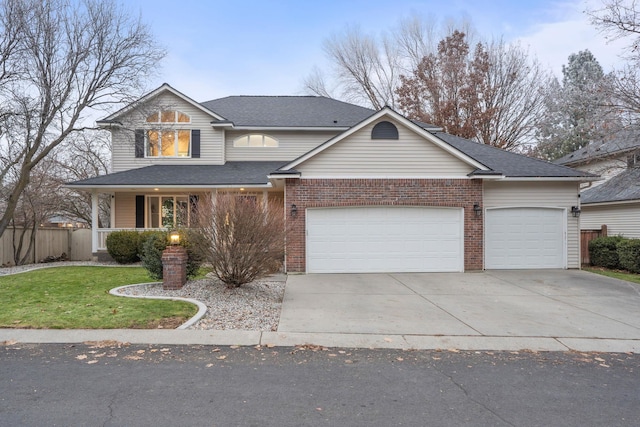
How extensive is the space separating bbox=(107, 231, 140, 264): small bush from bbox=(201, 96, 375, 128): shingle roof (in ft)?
21.7

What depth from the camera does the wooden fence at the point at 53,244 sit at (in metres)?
14.5

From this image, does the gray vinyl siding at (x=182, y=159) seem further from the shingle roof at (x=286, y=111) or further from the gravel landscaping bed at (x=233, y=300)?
the gravel landscaping bed at (x=233, y=300)

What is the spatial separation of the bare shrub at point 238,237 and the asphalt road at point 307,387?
3004 millimetres

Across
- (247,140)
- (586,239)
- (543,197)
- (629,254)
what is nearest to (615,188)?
(586,239)

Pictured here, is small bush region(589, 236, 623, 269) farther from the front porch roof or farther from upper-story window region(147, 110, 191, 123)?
upper-story window region(147, 110, 191, 123)

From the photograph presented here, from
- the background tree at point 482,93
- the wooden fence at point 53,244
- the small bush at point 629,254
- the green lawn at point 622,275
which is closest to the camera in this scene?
the green lawn at point 622,275

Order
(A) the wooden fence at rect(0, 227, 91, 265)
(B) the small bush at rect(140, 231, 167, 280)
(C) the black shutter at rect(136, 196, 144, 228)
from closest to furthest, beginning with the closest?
(B) the small bush at rect(140, 231, 167, 280) → (A) the wooden fence at rect(0, 227, 91, 265) → (C) the black shutter at rect(136, 196, 144, 228)

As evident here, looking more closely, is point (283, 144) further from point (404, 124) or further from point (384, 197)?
point (384, 197)

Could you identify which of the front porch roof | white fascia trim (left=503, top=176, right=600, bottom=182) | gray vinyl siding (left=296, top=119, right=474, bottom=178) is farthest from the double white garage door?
the front porch roof

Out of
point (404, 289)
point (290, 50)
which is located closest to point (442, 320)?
point (404, 289)

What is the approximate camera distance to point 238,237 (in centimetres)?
789

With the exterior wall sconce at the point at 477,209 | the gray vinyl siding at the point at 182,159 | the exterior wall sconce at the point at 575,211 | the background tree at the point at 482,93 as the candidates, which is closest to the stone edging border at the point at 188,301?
the exterior wall sconce at the point at 477,209

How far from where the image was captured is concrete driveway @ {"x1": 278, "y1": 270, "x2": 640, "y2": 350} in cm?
592

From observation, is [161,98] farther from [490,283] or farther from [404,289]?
[490,283]
